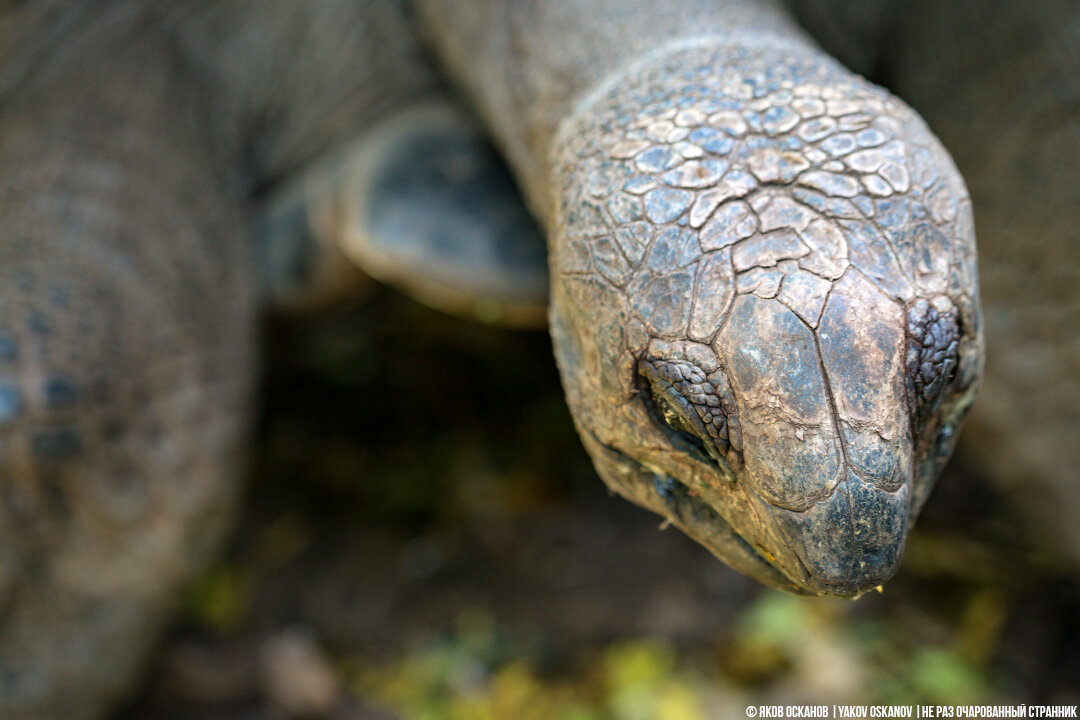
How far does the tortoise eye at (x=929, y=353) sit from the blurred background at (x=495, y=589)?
1128mm

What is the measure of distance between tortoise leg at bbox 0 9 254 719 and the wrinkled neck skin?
0.97 meters

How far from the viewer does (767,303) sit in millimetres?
737

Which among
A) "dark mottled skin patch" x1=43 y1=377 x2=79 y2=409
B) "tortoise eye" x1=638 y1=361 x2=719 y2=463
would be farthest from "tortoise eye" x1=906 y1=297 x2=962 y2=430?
"dark mottled skin patch" x1=43 y1=377 x2=79 y2=409

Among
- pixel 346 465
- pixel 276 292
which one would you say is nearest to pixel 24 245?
pixel 276 292

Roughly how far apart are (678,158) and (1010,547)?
58.9 inches

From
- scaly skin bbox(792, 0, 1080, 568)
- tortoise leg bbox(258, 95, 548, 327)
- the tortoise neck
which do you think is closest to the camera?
the tortoise neck

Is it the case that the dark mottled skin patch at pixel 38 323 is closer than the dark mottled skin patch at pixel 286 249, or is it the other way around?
the dark mottled skin patch at pixel 38 323

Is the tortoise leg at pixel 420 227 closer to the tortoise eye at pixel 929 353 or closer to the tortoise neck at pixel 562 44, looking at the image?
the tortoise neck at pixel 562 44

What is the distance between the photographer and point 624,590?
7.07 ft

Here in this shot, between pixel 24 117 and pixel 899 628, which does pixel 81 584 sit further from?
pixel 899 628

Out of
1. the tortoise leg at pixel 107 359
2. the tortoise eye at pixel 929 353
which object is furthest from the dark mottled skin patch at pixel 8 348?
the tortoise eye at pixel 929 353

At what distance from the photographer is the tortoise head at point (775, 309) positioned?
726 millimetres

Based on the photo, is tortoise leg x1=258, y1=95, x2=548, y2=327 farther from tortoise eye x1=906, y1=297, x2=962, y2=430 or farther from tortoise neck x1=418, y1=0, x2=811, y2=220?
tortoise eye x1=906, y1=297, x2=962, y2=430

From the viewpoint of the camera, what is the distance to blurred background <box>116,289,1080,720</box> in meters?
1.94
